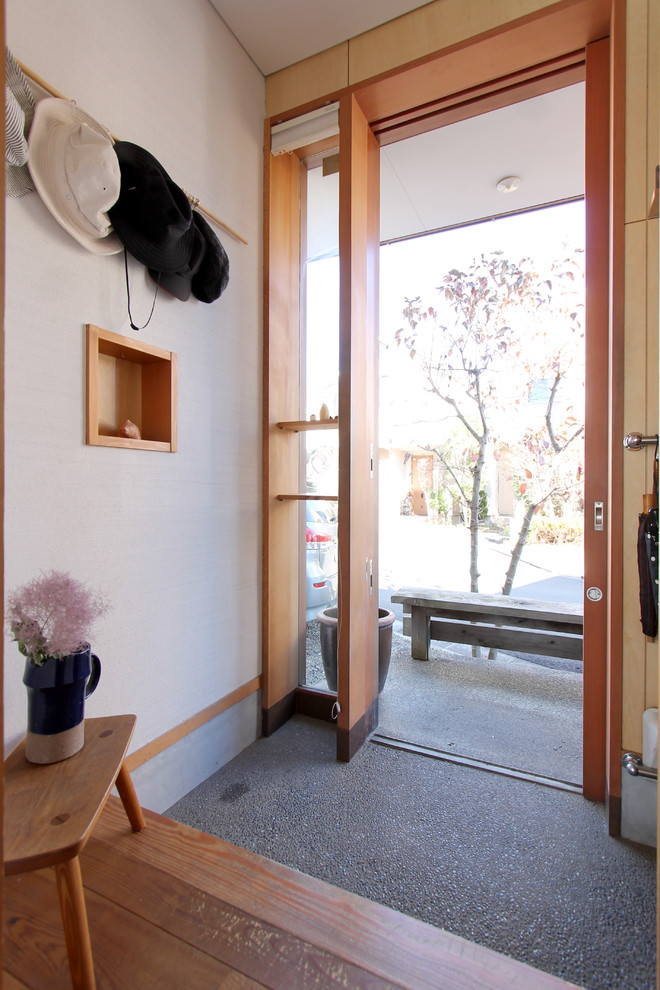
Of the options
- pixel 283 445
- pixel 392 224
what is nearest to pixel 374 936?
pixel 283 445

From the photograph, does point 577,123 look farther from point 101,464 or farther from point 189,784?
point 189,784

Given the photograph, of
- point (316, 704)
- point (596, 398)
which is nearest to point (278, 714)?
point (316, 704)

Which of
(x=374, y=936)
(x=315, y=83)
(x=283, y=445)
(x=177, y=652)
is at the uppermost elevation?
(x=315, y=83)

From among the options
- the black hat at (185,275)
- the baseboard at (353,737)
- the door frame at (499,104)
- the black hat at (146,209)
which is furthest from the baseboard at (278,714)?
the black hat at (146,209)

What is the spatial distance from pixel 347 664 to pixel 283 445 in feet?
3.41

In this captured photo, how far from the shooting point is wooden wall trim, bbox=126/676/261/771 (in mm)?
1573

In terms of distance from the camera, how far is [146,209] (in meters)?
1.44

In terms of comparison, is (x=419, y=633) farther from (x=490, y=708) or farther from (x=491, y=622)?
(x=490, y=708)

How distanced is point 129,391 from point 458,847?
1.85 meters

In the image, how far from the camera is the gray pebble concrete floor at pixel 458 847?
125 cm

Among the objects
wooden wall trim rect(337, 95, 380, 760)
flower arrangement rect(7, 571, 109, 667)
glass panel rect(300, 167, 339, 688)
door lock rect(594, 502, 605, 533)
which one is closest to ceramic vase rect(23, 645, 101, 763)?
flower arrangement rect(7, 571, 109, 667)

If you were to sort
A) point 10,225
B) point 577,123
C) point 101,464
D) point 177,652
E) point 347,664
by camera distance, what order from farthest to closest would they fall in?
point 577,123
point 347,664
point 177,652
point 101,464
point 10,225

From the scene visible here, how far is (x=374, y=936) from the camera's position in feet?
3.49

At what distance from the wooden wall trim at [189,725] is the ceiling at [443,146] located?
212 centimetres
